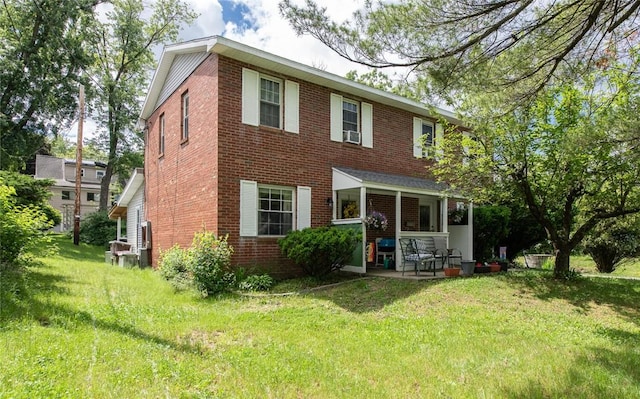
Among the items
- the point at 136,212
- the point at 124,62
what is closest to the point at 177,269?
the point at 136,212

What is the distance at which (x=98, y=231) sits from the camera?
23672 mm

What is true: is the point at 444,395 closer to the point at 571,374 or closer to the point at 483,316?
the point at 571,374

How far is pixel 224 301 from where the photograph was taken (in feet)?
25.4

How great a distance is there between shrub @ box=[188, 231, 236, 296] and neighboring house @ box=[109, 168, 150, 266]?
6.66 metres

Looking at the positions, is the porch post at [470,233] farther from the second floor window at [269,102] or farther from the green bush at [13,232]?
the green bush at [13,232]

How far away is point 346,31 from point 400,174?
26.7ft

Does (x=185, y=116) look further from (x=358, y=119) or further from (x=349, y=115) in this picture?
(x=358, y=119)

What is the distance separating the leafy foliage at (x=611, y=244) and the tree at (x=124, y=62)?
88.4ft

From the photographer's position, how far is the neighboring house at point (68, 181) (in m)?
40.9

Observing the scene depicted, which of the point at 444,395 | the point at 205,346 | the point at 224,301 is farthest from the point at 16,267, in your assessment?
the point at 444,395

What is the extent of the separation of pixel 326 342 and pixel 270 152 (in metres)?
6.12

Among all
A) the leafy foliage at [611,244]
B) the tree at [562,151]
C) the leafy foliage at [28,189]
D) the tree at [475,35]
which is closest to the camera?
the tree at [475,35]

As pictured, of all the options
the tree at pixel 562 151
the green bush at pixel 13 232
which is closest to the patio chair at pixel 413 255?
the tree at pixel 562 151

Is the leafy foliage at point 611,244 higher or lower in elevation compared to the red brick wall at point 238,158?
lower
